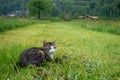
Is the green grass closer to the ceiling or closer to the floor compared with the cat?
closer to the floor

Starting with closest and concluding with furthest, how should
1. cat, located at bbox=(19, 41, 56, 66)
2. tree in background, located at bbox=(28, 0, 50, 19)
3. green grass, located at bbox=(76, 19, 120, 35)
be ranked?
cat, located at bbox=(19, 41, 56, 66) → green grass, located at bbox=(76, 19, 120, 35) → tree in background, located at bbox=(28, 0, 50, 19)

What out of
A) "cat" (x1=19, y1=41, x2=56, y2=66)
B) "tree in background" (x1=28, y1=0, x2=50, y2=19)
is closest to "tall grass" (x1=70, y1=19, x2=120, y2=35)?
"cat" (x1=19, y1=41, x2=56, y2=66)

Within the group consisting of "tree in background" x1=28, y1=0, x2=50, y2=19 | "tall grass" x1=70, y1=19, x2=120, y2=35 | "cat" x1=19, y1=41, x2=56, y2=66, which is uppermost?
"cat" x1=19, y1=41, x2=56, y2=66

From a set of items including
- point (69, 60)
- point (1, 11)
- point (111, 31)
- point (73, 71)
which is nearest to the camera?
point (73, 71)

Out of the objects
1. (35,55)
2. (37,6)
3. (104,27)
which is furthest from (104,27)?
(37,6)

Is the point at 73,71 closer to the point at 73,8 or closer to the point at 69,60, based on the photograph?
the point at 69,60

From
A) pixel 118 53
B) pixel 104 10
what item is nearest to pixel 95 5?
pixel 104 10

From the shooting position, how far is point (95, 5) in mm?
66688

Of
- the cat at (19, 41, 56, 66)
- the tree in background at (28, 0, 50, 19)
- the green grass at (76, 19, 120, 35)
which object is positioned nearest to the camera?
the cat at (19, 41, 56, 66)

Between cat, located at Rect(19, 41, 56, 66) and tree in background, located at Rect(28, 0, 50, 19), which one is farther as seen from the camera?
tree in background, located at Rect(28, 0, 50, 19)

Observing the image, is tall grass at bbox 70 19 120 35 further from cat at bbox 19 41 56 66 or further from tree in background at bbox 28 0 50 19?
tree in background at bbox 28 0 50 19

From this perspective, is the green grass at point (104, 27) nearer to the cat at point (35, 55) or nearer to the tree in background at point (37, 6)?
the cat at point (35, 55)

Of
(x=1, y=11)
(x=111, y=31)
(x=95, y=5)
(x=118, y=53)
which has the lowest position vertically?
(x=1, y=11)

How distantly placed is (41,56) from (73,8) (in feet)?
241
